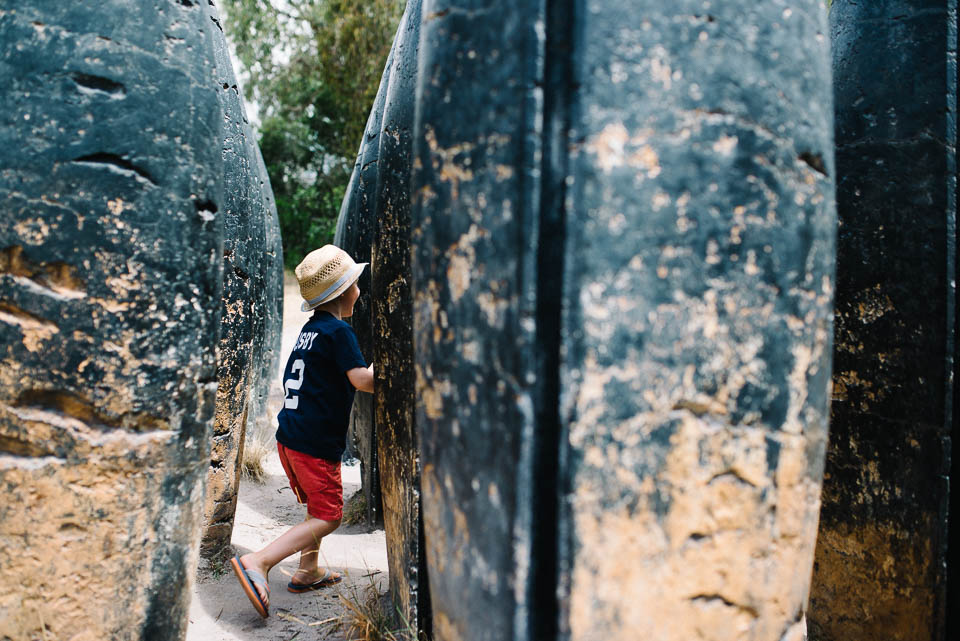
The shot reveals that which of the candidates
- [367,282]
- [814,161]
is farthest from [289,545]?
[814,161]

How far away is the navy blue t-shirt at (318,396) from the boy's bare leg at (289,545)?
0.29 metres

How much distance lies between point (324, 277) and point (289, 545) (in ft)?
3.70

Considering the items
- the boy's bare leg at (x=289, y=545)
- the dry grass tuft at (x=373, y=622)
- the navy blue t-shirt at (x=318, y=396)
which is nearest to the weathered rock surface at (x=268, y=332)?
the navy blue t-shirt at (x=318, y=396)

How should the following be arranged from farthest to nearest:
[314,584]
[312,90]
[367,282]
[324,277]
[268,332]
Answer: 1. [312,90]
2. [268,332]
3. [367,282]
4. [314,584]
5. [324,277]

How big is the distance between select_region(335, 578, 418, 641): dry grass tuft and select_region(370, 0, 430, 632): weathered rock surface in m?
0.06

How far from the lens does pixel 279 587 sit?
3.18 m

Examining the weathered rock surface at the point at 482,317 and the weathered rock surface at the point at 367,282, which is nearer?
the weathered rock surface at the point at 482,317

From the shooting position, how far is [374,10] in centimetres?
1416

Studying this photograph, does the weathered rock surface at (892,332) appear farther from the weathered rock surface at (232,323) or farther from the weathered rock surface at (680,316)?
the weathered rock surface at (232,323)

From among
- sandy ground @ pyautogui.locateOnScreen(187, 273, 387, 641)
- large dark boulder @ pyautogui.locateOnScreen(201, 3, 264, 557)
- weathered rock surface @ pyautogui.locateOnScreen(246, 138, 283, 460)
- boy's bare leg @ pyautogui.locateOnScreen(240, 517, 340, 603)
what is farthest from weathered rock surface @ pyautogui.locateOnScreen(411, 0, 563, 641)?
weathered rock surface @ pyautogui.locateOnScreen(246, 138, 283, 460)

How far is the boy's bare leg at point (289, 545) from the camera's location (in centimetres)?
292

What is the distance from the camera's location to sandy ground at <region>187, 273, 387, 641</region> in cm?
274

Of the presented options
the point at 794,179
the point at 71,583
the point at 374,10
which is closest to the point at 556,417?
the point at 794,179

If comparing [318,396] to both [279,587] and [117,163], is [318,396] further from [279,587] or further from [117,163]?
[117,163]
